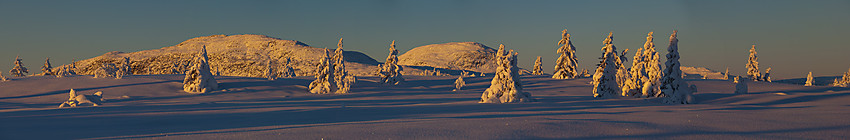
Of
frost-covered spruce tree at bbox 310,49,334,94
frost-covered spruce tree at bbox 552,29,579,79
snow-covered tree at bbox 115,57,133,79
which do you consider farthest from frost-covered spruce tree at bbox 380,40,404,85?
snow-covered tree at bbox 115,57,133,79

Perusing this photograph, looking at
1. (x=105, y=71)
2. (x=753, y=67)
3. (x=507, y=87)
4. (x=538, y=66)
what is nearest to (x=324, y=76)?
(x=507, y=87)

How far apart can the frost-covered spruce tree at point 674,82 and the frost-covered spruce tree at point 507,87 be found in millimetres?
8208

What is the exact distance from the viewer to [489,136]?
11.5 m

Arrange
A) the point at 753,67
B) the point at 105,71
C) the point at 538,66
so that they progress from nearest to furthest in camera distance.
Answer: the point at 105,71 → the point at 753,67 → the point at 538,66

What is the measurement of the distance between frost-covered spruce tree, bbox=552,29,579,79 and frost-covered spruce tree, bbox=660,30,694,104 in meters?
30.5

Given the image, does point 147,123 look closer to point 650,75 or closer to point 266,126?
point 266,126

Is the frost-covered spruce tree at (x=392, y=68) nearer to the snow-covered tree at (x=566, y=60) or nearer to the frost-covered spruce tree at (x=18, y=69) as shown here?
the snow-covered tree at (x=566, y=60)

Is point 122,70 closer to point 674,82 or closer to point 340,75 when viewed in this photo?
point 340,75

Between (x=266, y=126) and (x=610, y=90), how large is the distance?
26.2m

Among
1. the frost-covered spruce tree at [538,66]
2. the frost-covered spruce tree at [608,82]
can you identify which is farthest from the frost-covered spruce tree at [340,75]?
the frost-covered spruce tree at [538,66]

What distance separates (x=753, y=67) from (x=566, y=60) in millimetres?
32456

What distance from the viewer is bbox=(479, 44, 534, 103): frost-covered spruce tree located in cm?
2933

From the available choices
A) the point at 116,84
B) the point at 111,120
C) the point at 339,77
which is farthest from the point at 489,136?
the point at 116,84

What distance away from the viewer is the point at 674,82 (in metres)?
29.7
